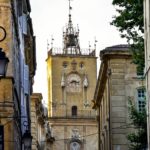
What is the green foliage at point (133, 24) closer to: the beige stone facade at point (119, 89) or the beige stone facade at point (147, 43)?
the beige stone facade at point (147, 43)

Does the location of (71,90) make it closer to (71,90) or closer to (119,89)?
(71,90)

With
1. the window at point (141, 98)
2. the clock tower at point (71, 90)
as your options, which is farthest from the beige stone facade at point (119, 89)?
the clock tower at point (71, 90)

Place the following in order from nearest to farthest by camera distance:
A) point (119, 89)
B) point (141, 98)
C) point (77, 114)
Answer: point (141, 98) < point (119, 89) < point (77, 114)

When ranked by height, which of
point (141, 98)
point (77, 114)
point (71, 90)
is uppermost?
point (71, 90)

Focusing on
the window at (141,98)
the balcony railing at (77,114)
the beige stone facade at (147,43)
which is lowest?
the balcony railing at (77,114)

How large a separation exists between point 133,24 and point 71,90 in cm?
11241

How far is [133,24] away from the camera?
3044 cm

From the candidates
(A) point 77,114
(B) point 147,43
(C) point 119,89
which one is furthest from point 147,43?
(A) point 77,114

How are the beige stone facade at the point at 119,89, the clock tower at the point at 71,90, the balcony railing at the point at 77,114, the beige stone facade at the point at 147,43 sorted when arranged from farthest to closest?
1. the balcony railing at the point at 77,114
2. the clock tower at the point at 71,90
3. the beige stone facade at the point at 119,89
4. the beige stone facade at the point at 147,43

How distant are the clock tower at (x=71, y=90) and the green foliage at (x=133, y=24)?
10323 cm

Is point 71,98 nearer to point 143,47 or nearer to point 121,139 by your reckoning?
point 121,139

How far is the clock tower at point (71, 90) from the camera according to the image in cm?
13412

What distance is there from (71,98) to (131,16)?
111870 millimetres

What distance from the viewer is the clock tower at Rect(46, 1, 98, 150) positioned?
13412 cm
